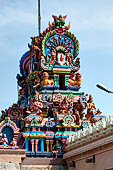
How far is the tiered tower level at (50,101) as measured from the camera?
120 ft

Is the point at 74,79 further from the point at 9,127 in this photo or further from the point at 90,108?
the point at 9,127

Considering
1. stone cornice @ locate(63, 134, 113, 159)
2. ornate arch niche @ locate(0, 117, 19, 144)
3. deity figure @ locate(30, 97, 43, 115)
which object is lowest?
stone cornice @ locate(63, 134, 113, 159)

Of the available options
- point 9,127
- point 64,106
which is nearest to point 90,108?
point 64,106

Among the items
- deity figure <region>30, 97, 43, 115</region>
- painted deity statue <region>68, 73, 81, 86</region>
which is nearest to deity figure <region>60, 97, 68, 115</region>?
deity figure <region>30, 97, 43, 115</region>

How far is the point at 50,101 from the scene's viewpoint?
39594 millimetres

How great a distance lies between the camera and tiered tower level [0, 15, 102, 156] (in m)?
36.7

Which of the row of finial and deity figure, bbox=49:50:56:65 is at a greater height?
deity figure, bbox=49:50:56:65

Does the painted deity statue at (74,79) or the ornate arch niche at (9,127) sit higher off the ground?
the painted deity statue at (74,79)

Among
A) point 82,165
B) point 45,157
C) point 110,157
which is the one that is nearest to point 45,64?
point 45,157

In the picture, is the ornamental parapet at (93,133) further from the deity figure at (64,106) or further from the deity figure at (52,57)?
the deity figure at (52,57)

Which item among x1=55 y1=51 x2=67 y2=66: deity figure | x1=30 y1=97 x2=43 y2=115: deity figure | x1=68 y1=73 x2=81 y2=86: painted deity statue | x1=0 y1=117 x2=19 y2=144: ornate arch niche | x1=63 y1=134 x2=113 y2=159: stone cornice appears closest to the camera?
x1=63 y1=134 x2=113 y2=159: stone cornice

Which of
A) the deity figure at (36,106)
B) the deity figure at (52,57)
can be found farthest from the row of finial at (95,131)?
the deity figure at (52,57)

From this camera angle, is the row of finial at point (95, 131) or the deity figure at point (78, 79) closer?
the row of finial at point (95, 131)

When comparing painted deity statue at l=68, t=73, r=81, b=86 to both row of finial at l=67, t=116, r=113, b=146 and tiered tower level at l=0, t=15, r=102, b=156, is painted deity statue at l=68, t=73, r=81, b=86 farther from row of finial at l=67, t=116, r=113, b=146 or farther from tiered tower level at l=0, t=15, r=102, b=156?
row of finial at l=67, t=116, r=113, b=146
